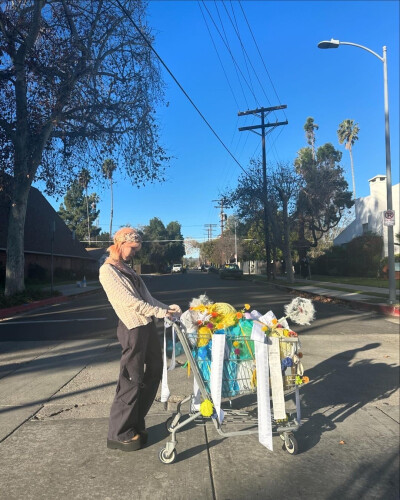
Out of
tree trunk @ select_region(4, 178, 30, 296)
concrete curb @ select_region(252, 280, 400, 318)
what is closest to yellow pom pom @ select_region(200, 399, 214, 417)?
concrete curb @ select_region(252, 280, 400, 318)

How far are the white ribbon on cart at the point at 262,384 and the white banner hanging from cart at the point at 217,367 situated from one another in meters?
0.26

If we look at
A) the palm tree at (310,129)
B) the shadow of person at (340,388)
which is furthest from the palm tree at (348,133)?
the shadow of person at (340,388)

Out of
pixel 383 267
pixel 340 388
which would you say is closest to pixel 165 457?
pixel 340 388

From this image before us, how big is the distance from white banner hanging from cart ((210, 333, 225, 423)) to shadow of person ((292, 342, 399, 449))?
1.03 m

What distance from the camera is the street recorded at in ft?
10.3

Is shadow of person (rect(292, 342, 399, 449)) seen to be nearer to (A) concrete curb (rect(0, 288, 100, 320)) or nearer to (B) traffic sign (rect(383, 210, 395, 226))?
(B) traffic sign (rect(383, 210, 395, 226))

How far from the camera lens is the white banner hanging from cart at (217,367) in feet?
11.1

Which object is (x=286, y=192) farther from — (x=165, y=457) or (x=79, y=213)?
(x=79, y=213)

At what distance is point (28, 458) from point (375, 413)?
3.47 meters

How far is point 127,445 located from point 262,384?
50.0 inches

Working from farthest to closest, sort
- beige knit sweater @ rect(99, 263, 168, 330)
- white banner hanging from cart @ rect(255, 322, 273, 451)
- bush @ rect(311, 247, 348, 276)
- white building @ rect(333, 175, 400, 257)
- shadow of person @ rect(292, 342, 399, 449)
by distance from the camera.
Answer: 1. bush @ rect(311, 247, 348, 276)
2. white building @ rect(333, 175, 400, 257)
3. shadow of person @ rect(292, 342, 399, 449)
4. beige knit sweater @ rect(99, 263, 168, 330)
5. white banner hanging from cart @ rect(255, 322, 273, 451)

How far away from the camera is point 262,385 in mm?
3322

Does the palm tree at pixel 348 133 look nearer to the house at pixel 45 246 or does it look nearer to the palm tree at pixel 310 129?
the palm tree at pixel 310 129

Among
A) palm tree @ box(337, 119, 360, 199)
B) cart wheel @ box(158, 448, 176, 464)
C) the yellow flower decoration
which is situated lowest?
cart wheel @ box(158, 448, 176, 464)
